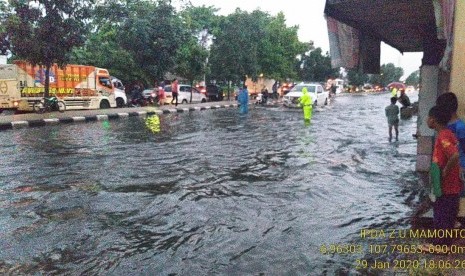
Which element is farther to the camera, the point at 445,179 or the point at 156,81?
the point at 156,81

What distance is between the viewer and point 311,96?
29.2 meters

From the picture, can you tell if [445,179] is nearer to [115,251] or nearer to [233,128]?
[115,251]

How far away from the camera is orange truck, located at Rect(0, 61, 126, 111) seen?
22.0 meters

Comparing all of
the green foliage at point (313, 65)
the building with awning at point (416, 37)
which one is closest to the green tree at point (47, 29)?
the building with awning at point (416, 37)

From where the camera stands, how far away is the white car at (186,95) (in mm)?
33188

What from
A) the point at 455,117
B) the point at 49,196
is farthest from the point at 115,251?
the point at 455,117

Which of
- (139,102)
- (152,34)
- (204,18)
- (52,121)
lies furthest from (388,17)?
(204,18)

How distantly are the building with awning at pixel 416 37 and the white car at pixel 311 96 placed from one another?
17.7 metres

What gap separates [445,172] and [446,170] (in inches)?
0.9

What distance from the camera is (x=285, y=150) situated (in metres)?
11.2

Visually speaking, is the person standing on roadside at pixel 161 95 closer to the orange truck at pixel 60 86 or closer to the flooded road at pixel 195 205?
the orange truck at pixel 60 86

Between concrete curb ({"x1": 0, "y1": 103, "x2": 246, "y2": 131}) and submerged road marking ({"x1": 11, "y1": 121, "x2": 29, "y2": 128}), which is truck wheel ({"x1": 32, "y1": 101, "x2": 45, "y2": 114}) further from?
submerged road marking ({"x1": 11, "y1": 121, "x2": 29, "y2": 128})

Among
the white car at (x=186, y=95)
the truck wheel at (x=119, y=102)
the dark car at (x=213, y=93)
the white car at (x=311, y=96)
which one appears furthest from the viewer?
the dark car at (x=213, y=93)

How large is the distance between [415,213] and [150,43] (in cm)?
2528
